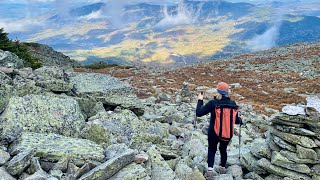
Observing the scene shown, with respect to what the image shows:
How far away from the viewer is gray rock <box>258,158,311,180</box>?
9977 mm

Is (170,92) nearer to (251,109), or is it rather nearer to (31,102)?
(251,109)

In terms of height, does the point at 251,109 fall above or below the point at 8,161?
below

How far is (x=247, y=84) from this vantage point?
42312 millimetres

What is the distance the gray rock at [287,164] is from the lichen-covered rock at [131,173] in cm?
421

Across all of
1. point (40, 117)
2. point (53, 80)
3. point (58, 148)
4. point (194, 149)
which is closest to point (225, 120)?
point (194, 149)

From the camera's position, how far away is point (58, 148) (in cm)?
928

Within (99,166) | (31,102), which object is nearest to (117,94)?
(31,102)

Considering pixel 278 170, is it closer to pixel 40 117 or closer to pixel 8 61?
pixel 40 117

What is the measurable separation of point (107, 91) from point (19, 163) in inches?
354

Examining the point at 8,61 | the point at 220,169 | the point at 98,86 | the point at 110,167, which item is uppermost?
the point at 8,61

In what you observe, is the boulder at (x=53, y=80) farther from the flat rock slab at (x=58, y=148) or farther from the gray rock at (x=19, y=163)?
the gray rock at (x=19, y=163)

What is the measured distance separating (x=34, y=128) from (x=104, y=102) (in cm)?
561

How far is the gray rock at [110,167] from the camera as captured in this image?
25.9 feet

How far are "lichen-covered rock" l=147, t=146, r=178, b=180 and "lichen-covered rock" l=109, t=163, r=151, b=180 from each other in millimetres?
690
